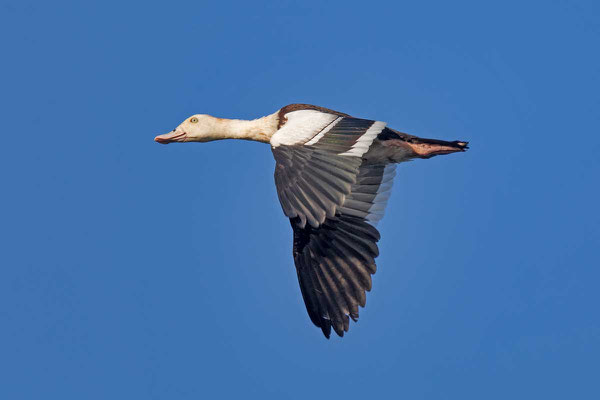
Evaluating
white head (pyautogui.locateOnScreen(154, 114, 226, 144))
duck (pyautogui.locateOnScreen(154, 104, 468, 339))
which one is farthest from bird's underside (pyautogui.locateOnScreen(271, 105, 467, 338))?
white head (pyautogui.locateOnScreen(154, 114, 226, 144))

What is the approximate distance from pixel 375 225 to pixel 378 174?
32.1 inches

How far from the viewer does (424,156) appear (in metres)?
14.5

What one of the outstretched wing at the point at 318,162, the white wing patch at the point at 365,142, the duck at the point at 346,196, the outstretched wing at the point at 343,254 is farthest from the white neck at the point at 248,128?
the white wing patch at the point at 365,142

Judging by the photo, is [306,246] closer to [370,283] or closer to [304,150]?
[370,283]

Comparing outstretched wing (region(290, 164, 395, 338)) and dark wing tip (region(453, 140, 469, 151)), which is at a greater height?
dark wing tip (region(453, 140, 469, 151))

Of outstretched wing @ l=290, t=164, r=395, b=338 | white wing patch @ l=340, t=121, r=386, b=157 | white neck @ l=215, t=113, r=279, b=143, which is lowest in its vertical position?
outstretched wing @ l=290, t=164, r=395, b=338

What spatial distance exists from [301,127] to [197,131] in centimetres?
318

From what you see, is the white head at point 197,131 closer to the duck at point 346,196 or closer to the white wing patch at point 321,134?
the duck at point 346,196

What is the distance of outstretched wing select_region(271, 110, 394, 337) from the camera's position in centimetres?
1188

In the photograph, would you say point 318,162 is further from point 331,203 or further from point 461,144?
point 461,144

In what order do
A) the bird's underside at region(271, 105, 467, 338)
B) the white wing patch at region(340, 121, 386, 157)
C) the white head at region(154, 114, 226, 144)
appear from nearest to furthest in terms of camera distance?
the white wing patch at region(340, 121, 386, 157) < the bird's underside at region(271, 105, 467, 338) < the white head at region(154, 114, 226, 144)

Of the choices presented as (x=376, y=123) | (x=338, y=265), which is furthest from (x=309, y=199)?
(x=338, y=265)

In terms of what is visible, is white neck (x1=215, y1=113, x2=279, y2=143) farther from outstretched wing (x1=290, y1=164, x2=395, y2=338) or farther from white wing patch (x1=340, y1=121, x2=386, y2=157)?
white wing patch (x1=340, y1=121, x2=386, y2=157)

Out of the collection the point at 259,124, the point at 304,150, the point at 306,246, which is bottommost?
the point at 306,246
